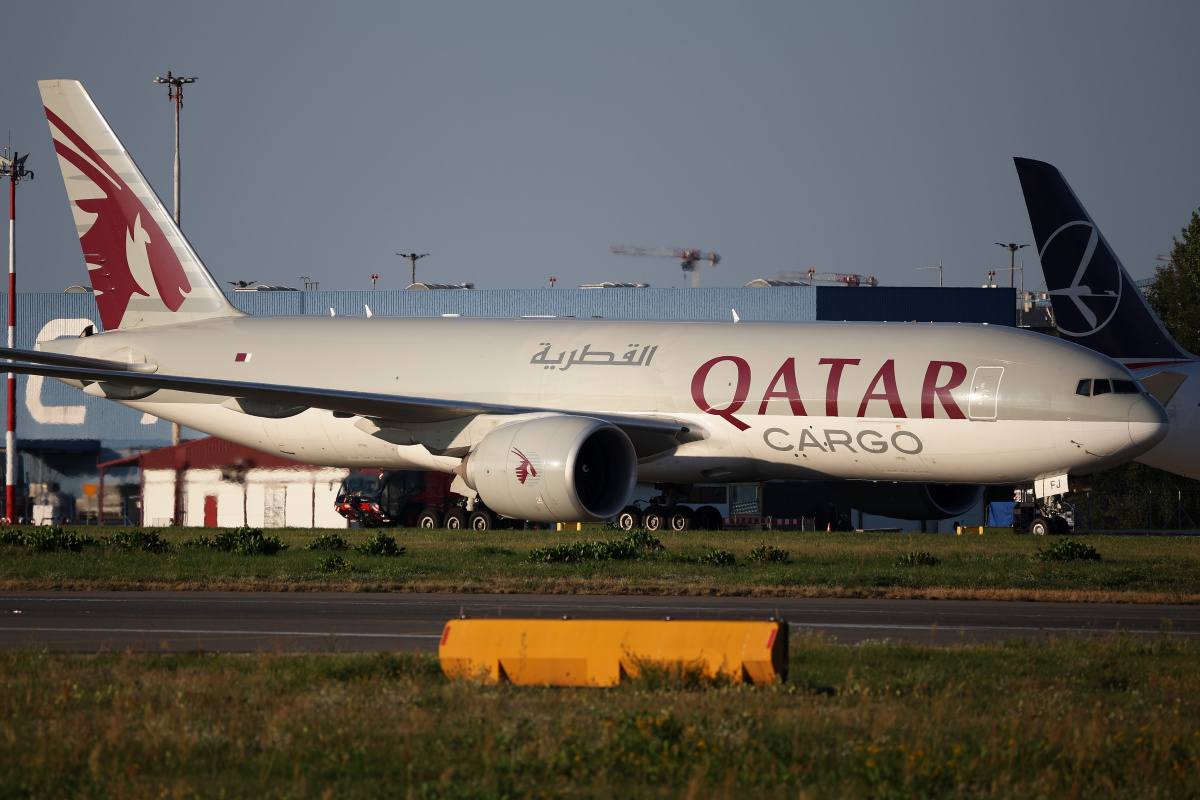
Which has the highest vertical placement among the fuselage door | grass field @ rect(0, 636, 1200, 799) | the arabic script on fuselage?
the arabic script on fuselage

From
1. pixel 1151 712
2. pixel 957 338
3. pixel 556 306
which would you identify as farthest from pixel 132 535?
pixel 556 306

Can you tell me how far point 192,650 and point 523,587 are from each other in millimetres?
6671

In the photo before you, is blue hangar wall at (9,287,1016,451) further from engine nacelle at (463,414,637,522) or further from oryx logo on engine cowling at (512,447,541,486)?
oryx logo on engine cowling at (512,447,541,486)

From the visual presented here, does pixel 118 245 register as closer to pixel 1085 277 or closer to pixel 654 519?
pixel 654 519

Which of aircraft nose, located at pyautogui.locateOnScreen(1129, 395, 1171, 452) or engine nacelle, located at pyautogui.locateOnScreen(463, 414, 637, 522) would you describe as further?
aircraft nose, located at pyautogui.locateOnScreen(1129, 395, 1171, 452)

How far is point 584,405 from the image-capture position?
1120 inches

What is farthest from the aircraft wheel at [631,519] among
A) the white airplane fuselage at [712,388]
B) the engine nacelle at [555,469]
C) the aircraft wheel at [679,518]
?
the engine nacelle at [555,469]

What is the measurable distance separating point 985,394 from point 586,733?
1819 centimetres

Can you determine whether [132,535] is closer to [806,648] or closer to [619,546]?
[619,546]

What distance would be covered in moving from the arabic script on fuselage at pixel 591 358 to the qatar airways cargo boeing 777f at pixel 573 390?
0.05m

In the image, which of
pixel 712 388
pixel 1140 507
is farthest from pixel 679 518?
pixel 1140 507

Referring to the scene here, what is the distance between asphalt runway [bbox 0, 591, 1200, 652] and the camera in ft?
43.4

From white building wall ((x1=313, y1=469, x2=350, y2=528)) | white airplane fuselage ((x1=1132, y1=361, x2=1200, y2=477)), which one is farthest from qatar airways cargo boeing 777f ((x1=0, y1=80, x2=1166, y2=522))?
white building wall ((x1=313, y1=469, x2=350, y2=528))

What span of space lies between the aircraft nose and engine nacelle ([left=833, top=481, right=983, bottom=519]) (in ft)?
16.2
